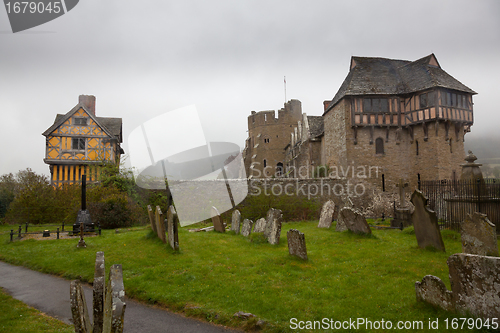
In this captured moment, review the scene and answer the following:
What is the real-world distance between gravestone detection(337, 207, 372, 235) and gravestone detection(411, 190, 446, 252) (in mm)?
2289

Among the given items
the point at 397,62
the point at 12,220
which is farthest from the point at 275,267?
the point at 397,62

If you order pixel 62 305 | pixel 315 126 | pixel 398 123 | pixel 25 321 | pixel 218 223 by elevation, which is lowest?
pixel 62 305

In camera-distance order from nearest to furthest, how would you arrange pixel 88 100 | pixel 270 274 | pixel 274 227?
pixel 270 274
pixel 274 227
pixel 88 100

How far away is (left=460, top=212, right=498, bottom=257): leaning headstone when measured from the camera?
6168mm

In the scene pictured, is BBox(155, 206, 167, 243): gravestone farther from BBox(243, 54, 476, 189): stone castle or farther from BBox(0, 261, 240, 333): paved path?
BBox(243, 54, 476, 189): stone castle

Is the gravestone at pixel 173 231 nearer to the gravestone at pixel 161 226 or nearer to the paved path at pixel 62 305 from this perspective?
the gravestone at pixel 161 226

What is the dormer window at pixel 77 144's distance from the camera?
69.0 feet

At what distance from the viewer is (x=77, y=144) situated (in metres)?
21.1

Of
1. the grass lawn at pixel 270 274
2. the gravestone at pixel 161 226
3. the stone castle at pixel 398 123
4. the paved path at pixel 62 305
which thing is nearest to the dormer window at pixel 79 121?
the grass lawn at pixel 270 274

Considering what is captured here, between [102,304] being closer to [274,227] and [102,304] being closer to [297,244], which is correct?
[297,244]

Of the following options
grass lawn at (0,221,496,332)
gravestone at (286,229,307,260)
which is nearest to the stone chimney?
grass lawn at (0,221,496,332)

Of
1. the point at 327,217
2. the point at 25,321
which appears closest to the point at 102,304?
the point at 25,321

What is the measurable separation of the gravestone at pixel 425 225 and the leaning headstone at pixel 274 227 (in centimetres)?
387

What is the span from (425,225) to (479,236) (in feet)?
5.46
